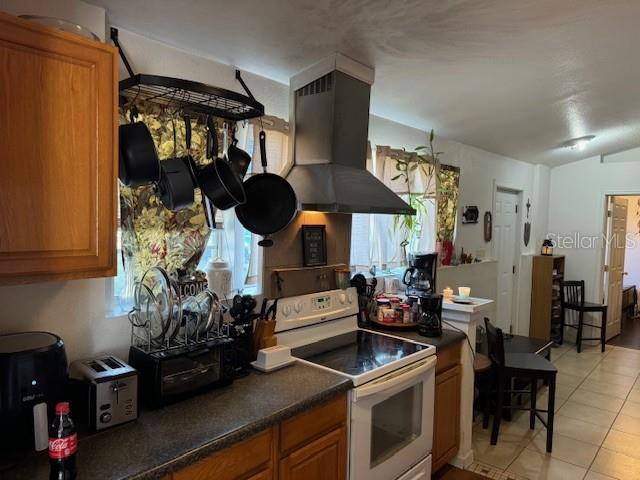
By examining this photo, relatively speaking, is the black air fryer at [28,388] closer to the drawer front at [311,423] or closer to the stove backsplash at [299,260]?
the drawer front at [311,423]

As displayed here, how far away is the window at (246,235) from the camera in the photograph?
2148mm

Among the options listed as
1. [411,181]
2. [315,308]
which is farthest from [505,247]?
[315,308]

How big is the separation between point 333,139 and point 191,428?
5.04 ft

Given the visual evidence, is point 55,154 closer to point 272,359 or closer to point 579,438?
point 272,359

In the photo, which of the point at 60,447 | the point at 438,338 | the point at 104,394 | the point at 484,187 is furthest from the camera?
the point at 484,187

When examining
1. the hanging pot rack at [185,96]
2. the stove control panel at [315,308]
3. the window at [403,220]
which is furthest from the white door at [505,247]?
the hanging pot rack at [185,96]

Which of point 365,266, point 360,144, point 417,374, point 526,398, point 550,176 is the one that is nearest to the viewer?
point 417,374

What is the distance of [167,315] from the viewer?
1685mm

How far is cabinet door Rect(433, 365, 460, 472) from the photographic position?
8.13 feet

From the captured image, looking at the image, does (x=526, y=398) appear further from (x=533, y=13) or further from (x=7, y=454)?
(x=7, y=454)

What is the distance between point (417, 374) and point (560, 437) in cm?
191

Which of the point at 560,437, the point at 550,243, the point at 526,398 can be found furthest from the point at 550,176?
the point at 560,437

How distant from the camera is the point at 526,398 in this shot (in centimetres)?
382

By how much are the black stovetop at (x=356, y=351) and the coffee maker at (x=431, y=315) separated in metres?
0.22
